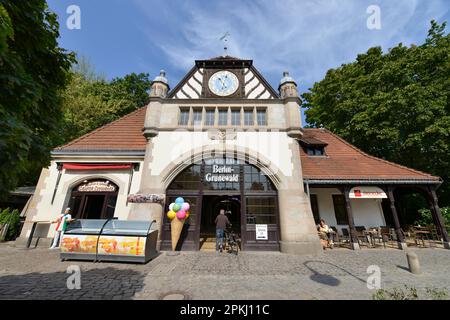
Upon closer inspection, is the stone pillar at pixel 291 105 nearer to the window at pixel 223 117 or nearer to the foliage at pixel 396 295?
the window at pixel 223 117

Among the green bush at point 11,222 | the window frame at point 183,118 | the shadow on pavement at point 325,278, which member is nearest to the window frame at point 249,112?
the window frame at point 183,118

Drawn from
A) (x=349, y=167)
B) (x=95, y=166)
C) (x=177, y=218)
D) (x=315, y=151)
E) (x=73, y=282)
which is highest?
(x=315, y=151)

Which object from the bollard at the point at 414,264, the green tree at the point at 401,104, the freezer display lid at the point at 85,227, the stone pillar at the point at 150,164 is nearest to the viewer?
the bollard at the point at 414,264

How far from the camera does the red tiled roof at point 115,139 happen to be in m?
9.81

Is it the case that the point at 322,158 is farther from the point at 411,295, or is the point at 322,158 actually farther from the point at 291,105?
the point at 411,295

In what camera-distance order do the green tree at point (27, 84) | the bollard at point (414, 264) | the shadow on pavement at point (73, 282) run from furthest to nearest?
the bollard at point (414, 264), the shadow on pavement at point (73, 282), the green tree at point (27, 84)

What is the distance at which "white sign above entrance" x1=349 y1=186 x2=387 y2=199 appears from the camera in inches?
373

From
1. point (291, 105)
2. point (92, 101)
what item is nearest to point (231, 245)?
point (291, 105)

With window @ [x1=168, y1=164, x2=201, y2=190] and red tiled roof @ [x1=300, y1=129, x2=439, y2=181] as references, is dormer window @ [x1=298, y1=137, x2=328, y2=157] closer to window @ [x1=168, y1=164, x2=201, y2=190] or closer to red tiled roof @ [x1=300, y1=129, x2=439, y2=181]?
red tiled roof @ [x1=300, y1=129, x2=439, y2=181]

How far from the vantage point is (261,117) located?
33.6ft

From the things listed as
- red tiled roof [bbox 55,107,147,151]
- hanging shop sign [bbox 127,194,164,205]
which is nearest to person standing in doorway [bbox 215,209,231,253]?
hanging shop sign [bbox 127,194,164,205]

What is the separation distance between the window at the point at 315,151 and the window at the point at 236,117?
16.8 feet

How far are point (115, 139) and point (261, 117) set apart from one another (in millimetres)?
7983

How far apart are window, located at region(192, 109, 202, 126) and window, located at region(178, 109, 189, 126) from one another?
375mm
